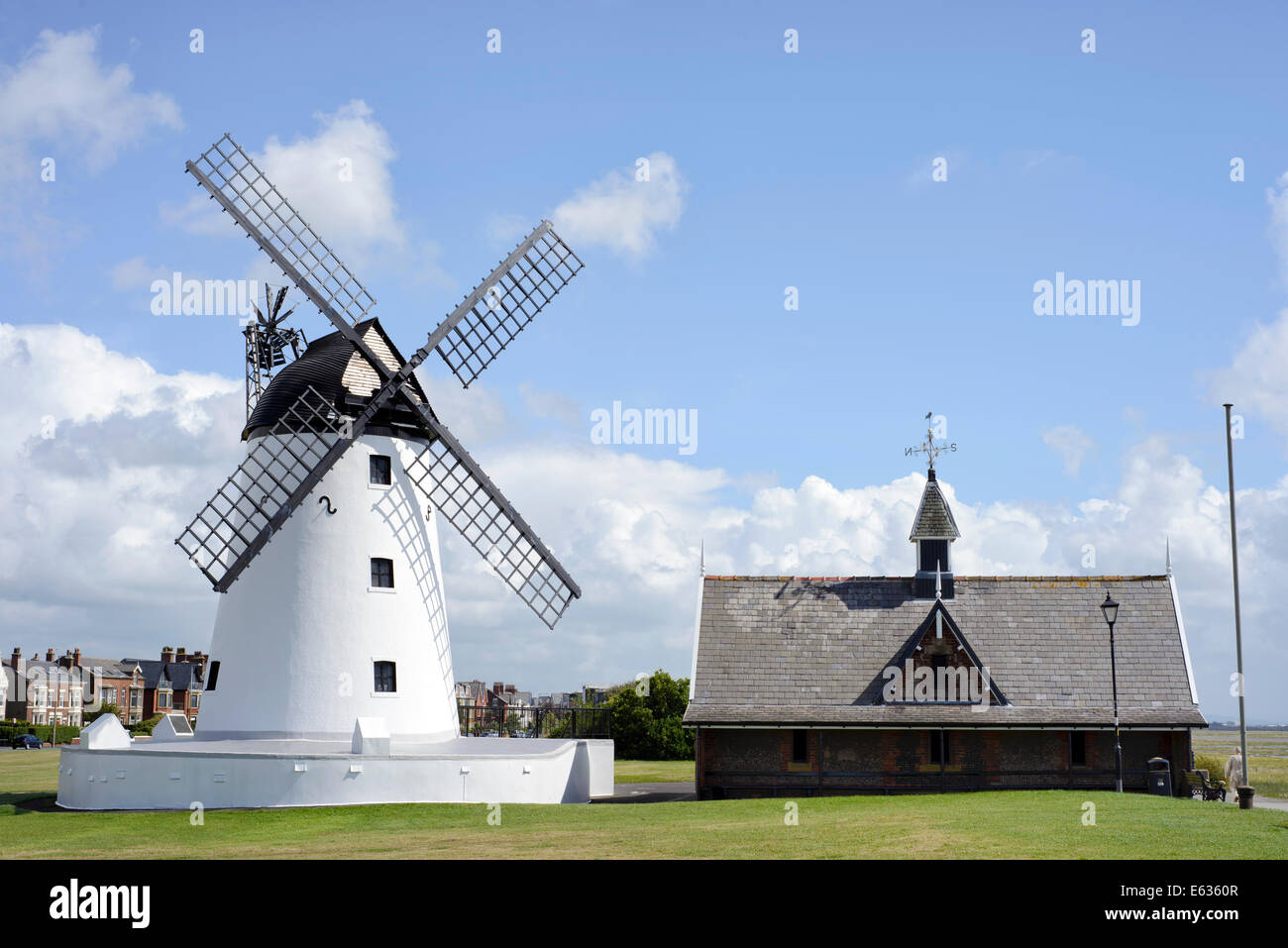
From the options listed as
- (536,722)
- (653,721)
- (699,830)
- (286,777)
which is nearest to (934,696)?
(536,722)

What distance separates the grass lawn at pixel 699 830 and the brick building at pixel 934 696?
4.23 m

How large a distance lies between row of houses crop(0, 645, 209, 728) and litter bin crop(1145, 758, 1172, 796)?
312ft

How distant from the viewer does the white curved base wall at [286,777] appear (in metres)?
26.4

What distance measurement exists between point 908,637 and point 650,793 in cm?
897

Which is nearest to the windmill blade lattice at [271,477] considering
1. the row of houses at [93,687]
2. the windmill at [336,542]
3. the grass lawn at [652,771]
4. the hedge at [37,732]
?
the windmill at [336,542]

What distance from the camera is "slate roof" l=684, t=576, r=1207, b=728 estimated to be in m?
32.2

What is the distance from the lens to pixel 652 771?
149ft

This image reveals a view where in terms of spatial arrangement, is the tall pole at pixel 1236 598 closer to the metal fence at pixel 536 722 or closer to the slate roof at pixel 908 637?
the slate roof at pixel 908 637

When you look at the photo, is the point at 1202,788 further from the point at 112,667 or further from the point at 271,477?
the point at 112,667

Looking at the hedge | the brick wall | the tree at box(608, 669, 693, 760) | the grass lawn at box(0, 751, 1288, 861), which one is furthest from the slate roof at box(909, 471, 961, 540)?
the hedge

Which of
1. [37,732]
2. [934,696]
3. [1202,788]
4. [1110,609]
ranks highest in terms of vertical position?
[1110,609]

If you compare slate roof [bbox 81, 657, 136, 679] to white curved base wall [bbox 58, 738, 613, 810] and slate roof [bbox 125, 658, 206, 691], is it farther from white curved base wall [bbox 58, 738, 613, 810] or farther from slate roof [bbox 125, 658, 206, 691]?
white curved base wall [bbox 58, 738, 613, 810]
